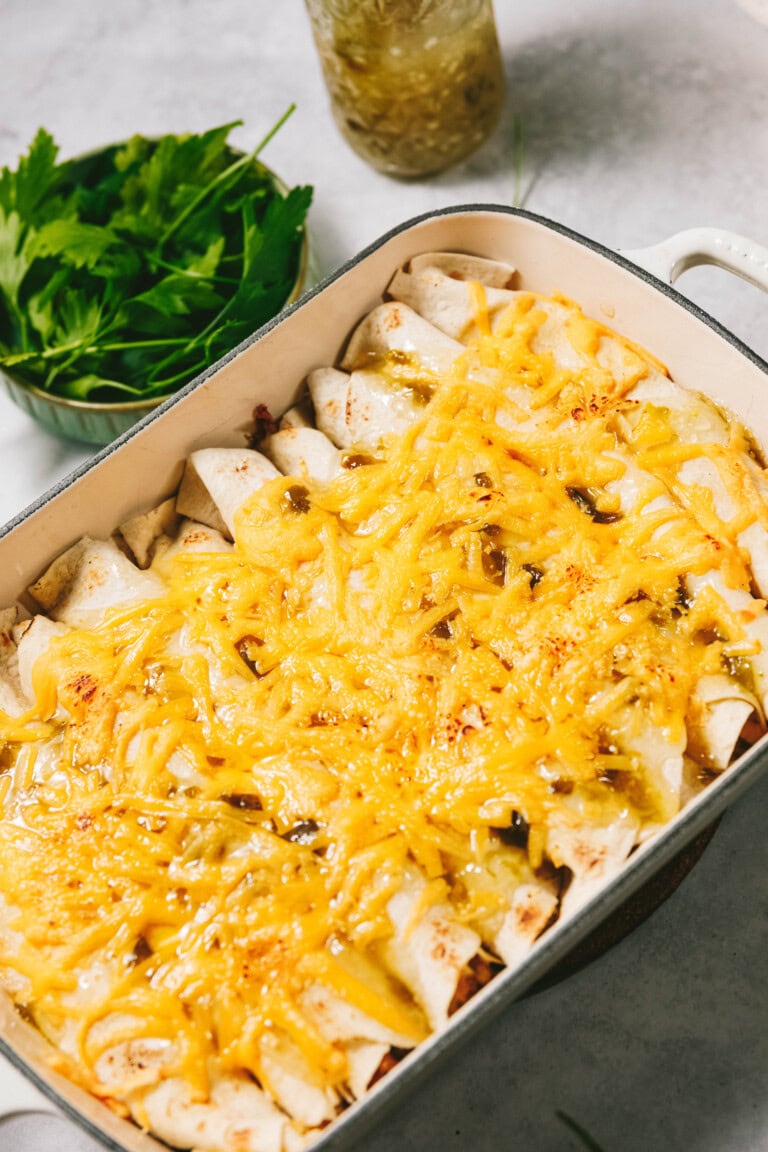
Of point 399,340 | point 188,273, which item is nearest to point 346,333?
point 399,340

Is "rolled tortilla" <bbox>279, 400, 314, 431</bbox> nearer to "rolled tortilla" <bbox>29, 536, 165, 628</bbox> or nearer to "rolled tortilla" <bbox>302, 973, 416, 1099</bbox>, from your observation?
"rolled tortilla" <bbox>29, 536, 165, 628</bbox>

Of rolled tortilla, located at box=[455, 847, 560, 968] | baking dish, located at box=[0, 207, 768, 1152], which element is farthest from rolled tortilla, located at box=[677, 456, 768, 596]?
rolled tortilla, located at box=[455, 847, 560, 968]

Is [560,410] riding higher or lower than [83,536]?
lower

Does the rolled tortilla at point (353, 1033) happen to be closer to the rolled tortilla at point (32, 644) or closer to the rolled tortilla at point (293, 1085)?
the rolled tortilla at point (293, 1085)

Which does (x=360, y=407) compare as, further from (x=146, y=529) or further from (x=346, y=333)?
(x=146, y=529)

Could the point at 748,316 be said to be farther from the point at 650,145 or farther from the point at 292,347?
the point at 292,347

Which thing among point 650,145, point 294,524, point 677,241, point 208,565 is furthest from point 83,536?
point 650,145

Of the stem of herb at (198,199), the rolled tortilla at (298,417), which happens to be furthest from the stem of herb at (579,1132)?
the stem of herb at (198,199)

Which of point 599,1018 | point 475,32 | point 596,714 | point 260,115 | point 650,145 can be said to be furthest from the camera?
point 260,115
